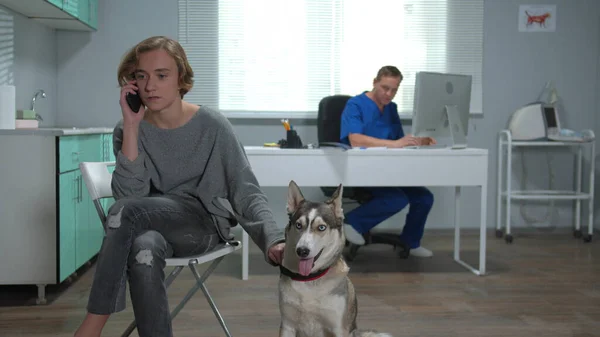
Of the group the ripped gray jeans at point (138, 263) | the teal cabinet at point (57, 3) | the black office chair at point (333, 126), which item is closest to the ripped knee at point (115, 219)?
the ripped gray jeans at point (138, 263)

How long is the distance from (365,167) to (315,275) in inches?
73.4

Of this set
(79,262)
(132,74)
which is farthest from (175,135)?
(79,262)

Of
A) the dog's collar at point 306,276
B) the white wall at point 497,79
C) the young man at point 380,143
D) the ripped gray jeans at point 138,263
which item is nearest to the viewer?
the ripped gray jeans at point 138,263

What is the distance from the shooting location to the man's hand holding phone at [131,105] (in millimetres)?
1908

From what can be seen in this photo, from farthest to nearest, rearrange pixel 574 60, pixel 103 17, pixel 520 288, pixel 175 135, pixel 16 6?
pixel 574 60
pixel 103 17
pixel 16 6
pixel 520 288
pixel 175 135

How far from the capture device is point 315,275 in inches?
69.1

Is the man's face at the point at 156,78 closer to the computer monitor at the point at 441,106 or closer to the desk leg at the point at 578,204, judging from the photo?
the computer monitor at the point at 441,106

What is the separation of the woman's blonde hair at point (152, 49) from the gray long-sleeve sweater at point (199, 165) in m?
0.13

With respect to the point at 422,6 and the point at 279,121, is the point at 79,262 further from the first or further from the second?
the point at 422,6

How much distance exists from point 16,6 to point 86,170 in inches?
86.1

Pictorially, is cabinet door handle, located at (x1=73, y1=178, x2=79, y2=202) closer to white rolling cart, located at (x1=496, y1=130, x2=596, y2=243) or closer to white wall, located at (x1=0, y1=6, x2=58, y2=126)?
white wall, located at (x1=0, y1=6, x2=58, y2=126)

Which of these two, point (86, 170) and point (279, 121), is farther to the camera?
point (279, 121)

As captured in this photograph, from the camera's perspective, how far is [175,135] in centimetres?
201

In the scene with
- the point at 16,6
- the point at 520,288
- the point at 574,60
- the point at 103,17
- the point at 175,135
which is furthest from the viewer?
the point at 574,60
